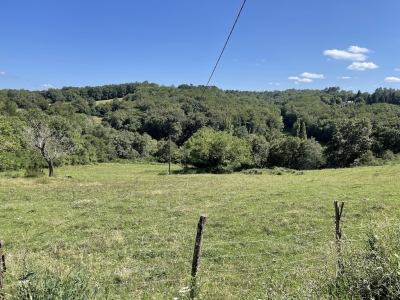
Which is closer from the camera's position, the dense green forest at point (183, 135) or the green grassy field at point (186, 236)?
the green grassy field at point (186, 236)

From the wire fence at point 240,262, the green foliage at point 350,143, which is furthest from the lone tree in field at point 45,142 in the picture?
the green foliage at point 350,143

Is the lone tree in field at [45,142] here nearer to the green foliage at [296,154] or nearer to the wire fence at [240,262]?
the wire fence at [240,262]

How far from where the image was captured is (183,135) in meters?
108

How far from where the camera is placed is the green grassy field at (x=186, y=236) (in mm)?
6031

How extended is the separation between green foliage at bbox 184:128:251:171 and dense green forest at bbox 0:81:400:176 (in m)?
0.19

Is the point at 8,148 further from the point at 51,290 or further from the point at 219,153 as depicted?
the point at 51,290

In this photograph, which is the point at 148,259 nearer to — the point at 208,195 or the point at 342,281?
the point at 342,281

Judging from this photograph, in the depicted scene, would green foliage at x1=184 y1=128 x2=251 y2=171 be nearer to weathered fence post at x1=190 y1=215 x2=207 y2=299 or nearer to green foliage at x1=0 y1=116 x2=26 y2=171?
green foliage at x1=0 y1=116 x2=26 y2=171

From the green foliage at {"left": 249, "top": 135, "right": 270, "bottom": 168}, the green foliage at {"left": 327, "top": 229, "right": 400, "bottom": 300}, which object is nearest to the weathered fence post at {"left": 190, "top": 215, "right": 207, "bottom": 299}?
the green foliage at {"left": 327, "top": 229, "right": 400, "bottom": 300}

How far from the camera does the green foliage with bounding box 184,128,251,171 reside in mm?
48688

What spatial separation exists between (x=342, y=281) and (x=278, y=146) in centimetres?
5362

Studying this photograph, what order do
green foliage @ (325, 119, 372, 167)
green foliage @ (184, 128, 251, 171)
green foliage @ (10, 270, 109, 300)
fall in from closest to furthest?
green foliage @ (10, 270, 109, 300), green foliage @ (184, 128, 251, 171), green foliage @ (325, 119, 372, 167)

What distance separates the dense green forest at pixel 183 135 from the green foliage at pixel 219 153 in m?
0.19

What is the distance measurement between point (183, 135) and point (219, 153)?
197 feet
